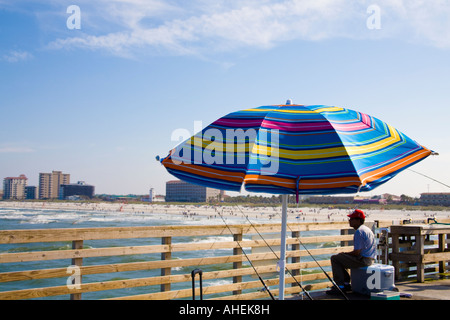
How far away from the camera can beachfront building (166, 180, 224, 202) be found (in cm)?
15538

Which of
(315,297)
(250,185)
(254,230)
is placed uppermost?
(250,185)

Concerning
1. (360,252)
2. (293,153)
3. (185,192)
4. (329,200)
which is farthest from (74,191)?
(293,153)

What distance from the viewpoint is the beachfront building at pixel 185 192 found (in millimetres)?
155375

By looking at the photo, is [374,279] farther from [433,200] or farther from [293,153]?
[433,200]

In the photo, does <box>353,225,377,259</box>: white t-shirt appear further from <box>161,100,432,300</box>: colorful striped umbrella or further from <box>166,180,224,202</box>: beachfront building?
<box>166,180,224,202</box>: beachfront building

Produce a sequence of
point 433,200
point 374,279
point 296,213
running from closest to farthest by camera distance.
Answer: point 374,279 < point 296,213 < point 433,200

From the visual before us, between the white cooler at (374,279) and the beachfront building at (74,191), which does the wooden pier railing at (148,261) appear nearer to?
the white cooler at (374,279)

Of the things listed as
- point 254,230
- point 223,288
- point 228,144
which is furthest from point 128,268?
point 228,144

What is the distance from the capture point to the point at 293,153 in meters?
3.85

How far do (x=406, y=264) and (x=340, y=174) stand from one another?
5.19 metres

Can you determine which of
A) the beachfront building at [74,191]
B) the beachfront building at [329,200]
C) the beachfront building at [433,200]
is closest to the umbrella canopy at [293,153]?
the beachfront building at [433,200]

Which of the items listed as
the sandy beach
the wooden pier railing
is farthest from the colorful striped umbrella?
the sandy beach

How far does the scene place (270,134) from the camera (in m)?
3.93

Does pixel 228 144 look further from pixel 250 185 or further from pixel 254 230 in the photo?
pixel 254 230
